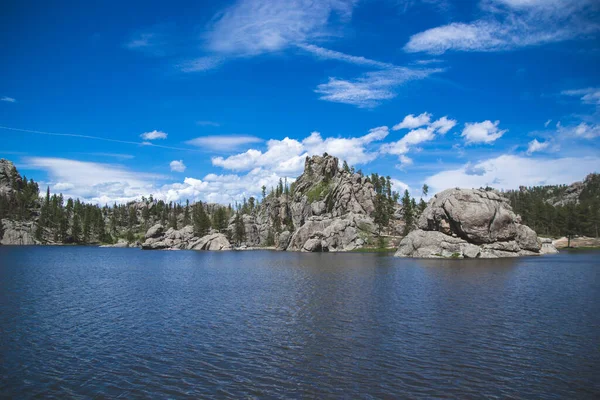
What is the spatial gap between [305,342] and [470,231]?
292 ft

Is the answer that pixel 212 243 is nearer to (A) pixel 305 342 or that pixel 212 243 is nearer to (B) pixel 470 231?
(B) pixel 470 231

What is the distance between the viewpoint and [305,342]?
27.8m

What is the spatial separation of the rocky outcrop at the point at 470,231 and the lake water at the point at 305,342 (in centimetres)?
5469

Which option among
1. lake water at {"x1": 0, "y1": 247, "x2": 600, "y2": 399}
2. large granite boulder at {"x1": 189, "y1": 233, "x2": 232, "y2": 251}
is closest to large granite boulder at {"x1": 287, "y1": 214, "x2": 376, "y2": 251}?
large granite boulder at {"x1": 189, "y1": 233, "x2": 232, "y2": 251}

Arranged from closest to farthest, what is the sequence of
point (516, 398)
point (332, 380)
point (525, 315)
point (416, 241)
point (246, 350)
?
point (516, 398) < point (332, 380) < point (246, 350) < point (525, 315) < point (416, 241)

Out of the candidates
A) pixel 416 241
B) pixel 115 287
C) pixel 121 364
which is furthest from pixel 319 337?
pixel 416 241

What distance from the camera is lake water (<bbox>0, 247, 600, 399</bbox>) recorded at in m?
19.7

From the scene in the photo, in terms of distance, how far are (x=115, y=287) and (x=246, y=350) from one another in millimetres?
36243

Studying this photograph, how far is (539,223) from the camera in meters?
173

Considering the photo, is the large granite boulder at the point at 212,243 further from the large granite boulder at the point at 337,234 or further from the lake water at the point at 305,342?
the lake water at the point at 305,342

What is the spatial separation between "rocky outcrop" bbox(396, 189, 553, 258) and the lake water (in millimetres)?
54692

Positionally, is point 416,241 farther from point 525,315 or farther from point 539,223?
point 539,223

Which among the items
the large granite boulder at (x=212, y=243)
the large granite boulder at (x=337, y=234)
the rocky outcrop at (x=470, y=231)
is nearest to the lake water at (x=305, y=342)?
the rocky outcrop at (x=470, y=231)

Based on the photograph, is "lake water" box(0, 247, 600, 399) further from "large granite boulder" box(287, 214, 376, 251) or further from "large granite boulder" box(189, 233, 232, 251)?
"large granite boulder" box(189, 233, 232, 251)
